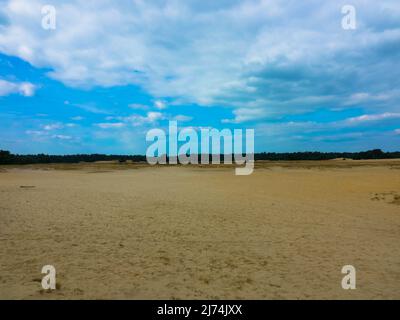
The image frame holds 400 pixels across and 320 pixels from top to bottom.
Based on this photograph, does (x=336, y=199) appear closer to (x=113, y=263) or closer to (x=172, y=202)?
(x=172, y=202)

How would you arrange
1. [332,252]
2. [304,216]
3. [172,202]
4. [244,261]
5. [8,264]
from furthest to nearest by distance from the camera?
[172,202] → [304,216] → [332,252] → [244,261] → [8,264]

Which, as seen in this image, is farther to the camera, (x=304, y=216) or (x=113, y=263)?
(x=304, y=216)

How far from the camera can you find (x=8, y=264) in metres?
7.96

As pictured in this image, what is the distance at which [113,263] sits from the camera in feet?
26.9

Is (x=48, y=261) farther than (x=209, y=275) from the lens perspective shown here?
Yes

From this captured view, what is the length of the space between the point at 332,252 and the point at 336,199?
12.1 meters

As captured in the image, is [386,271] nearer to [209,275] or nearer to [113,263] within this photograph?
[209,275]

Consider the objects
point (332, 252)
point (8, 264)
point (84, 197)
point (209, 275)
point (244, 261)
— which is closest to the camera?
point (209, 275)

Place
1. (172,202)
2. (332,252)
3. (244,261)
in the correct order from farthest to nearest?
(172,202), (332,252), (244,261)
